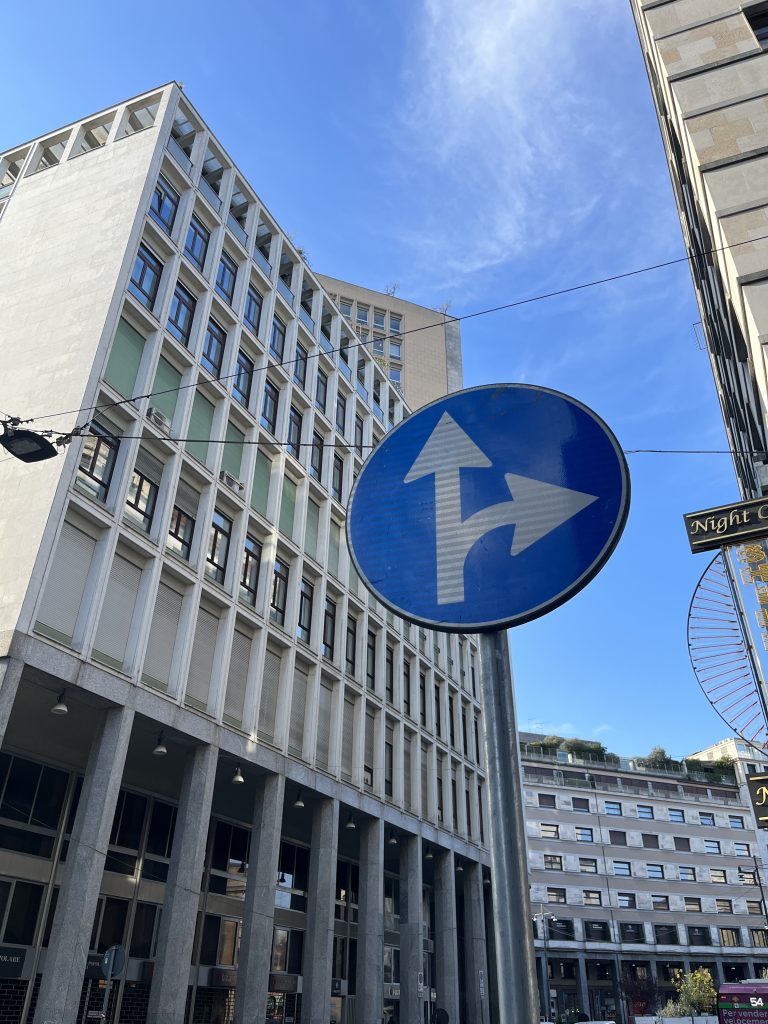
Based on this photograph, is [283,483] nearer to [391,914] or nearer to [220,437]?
[220,437]

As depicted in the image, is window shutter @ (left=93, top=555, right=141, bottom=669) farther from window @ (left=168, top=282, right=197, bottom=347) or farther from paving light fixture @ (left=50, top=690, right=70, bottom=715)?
window @ (left=168, top=282, right=197, bottom=347)

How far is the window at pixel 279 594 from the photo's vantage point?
91.2 ft

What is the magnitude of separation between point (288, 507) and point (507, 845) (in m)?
28.1

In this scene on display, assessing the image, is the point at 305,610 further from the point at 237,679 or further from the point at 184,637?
the point at 184,637

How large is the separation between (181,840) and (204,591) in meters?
7.01

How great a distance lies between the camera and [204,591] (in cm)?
2397

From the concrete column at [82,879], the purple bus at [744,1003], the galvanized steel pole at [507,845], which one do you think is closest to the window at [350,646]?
the concrete column at [82,879]

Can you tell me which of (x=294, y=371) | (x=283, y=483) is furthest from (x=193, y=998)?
(x=294, y=371)

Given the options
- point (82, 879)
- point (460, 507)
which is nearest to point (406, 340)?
point (82, 879)

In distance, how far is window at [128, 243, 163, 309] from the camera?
24344mm

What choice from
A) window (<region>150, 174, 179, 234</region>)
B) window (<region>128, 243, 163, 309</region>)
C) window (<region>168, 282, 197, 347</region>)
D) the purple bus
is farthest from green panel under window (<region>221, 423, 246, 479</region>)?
the purple bus

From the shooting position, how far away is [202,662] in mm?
23578

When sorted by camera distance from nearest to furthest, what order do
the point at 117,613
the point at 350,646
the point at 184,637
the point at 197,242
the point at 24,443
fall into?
the point at 24,443
the point at 117,613
the point at 184,637
the point at 197,242
the point at 350,646

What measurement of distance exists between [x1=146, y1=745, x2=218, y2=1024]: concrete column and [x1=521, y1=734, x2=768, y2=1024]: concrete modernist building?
5239 cm
